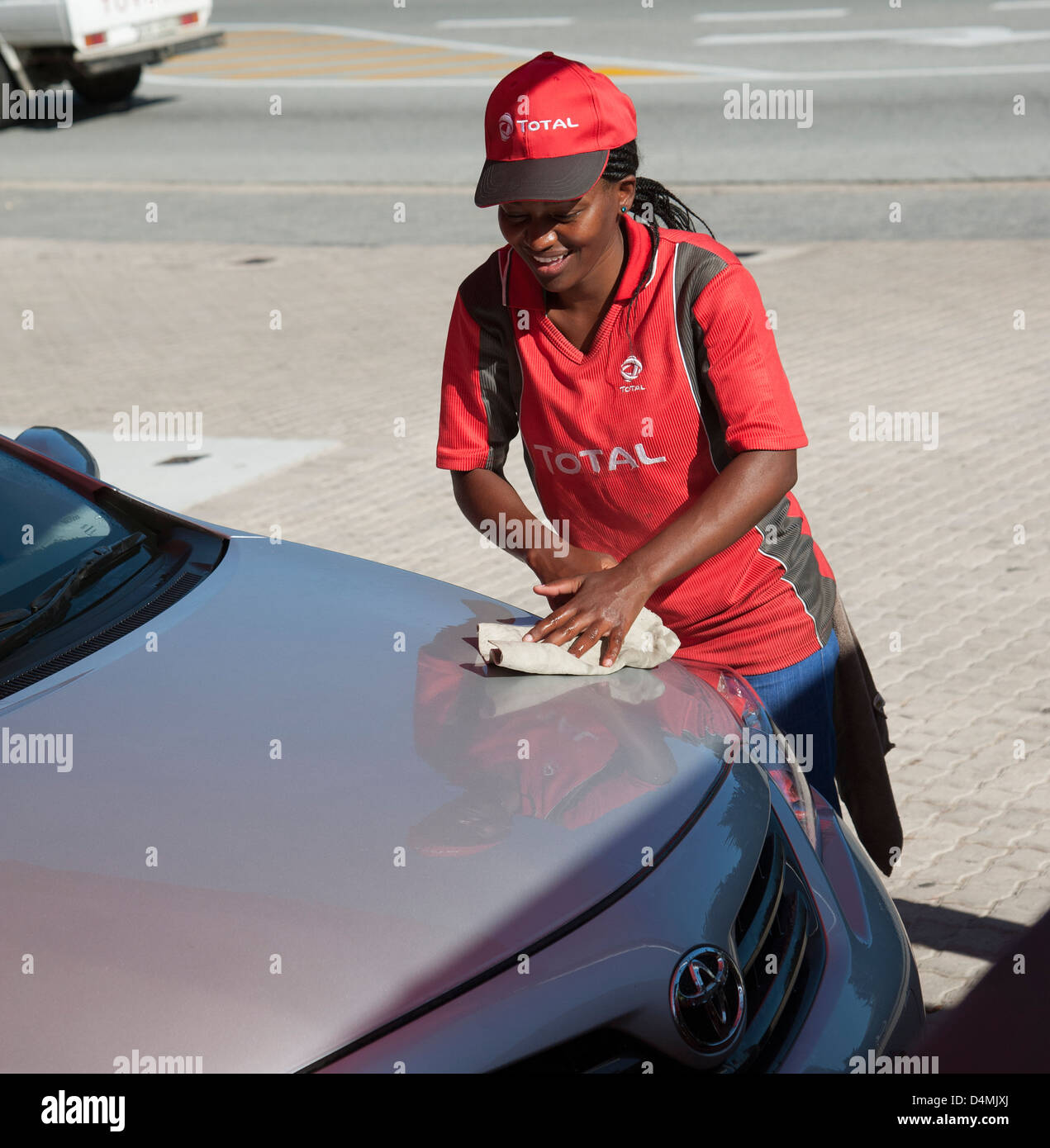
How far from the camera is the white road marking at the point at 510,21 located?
21.0 meters

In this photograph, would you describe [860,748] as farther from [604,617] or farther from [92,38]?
[92,38]

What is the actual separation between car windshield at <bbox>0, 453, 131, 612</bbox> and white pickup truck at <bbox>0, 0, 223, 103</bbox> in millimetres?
14851

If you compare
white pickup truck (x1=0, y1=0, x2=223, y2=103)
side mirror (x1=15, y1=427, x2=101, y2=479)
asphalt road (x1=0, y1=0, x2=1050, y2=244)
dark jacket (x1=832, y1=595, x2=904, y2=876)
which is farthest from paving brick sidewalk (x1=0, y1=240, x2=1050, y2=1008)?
white pickup truck (x1=0, y1=0, x2=223, y2=103)

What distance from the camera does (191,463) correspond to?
7531 millimetres

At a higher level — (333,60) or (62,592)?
(62,592)

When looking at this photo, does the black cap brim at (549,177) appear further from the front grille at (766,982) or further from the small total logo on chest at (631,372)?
the front grille at (766,982)

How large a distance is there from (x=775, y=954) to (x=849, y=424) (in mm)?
5310

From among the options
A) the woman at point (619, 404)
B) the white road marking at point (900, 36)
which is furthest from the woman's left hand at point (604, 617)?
the white road marking at point (900, 36)

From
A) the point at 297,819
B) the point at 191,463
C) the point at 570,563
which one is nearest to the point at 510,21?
the point at 191,463

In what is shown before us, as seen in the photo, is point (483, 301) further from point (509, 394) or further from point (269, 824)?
point (269, 824)

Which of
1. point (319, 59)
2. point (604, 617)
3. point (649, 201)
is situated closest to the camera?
point (604, 617)

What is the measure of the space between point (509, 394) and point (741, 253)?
821 centimetres

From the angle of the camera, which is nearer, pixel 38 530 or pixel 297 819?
pixel 297 819
